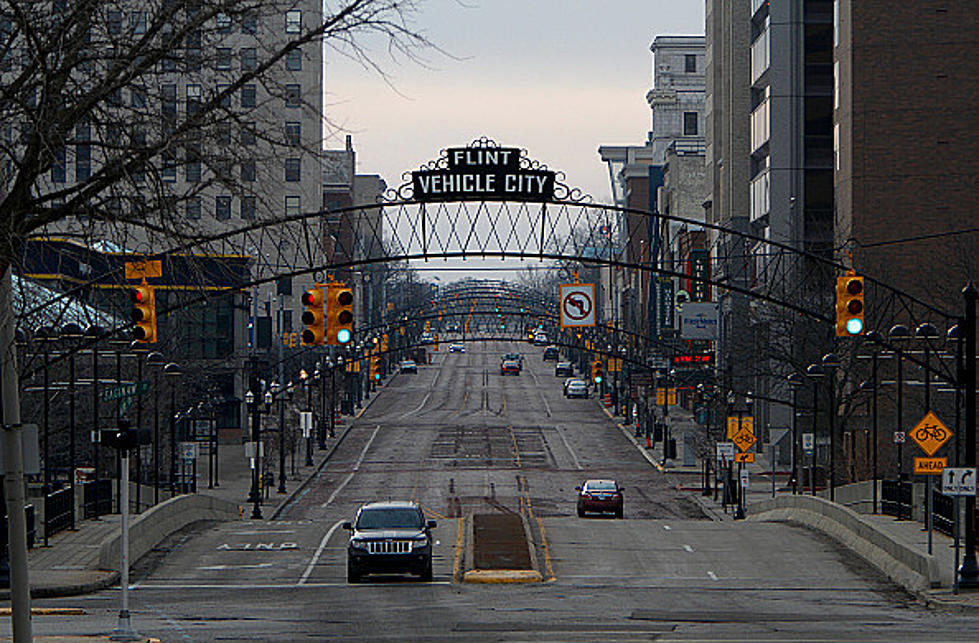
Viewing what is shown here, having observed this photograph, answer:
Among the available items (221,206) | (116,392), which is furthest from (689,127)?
(221,206)

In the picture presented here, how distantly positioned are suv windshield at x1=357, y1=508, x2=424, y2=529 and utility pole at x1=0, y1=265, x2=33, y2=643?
17744mm

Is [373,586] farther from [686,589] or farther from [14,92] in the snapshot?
[14,92]

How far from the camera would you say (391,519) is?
107 feet

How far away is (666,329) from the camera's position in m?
119

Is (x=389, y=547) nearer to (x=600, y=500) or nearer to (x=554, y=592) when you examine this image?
(x=554, y=592)

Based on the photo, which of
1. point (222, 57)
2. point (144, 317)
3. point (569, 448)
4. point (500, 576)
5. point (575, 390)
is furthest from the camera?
point (575, 390)

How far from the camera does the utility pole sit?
1430 centimetres

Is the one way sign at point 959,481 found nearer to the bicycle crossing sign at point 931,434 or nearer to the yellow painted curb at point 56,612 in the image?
the bicycle crossing sign at point 931,434

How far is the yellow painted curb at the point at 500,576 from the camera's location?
104 feet

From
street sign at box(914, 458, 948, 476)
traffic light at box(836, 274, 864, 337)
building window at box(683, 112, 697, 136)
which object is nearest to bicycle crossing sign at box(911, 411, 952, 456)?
street sign at box(914, 458, 948, 476)

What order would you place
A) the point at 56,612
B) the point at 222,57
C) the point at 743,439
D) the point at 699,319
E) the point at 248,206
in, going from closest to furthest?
the point at 222,57
the point at 248,206
the point at 56,612
the point at 743,439
the point at 699,319

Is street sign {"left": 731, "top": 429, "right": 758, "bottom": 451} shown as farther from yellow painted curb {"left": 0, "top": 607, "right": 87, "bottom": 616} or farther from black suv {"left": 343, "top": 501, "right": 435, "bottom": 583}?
yellow painted curb {"left": 0, "top": 607, "right": 87, "bottom": 616}

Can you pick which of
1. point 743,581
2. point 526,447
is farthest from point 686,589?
point 526,447

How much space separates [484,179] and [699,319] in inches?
2311
